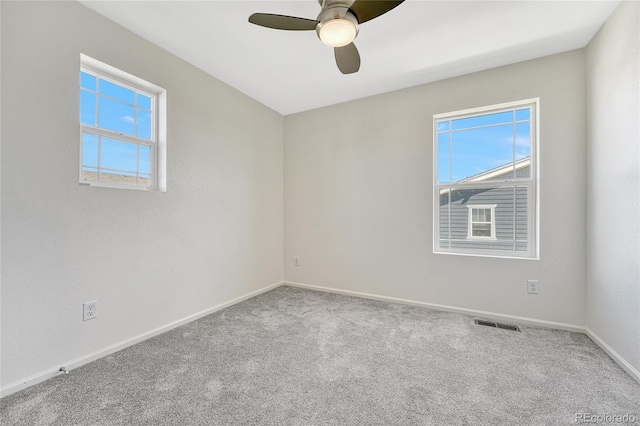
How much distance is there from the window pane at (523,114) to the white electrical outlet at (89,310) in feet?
13.7

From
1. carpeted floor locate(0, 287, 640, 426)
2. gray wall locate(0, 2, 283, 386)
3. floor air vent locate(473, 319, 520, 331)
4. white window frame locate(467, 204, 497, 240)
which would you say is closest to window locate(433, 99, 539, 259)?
white window frame locate(467, 204, 497, 240)

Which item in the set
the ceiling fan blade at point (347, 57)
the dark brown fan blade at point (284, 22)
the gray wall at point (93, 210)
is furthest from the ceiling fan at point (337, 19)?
the gray wall at point (93, 210)

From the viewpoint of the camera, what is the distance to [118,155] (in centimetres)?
215

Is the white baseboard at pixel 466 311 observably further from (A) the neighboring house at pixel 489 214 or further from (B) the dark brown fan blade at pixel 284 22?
(B) the dark brown fan blade at pixel 284 22

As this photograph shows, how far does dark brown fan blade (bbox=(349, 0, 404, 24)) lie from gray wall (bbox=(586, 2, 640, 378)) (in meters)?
1.72

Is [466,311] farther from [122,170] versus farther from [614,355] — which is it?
[122,170]

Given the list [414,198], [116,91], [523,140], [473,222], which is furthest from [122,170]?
[523,140]

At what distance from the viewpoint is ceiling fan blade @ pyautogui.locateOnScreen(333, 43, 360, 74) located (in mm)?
1863

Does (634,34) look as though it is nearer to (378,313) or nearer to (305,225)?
(378,313)

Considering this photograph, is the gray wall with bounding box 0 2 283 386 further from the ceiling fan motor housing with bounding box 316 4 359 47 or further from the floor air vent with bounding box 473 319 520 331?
the floor air vent with bounding box 473 319 520 331

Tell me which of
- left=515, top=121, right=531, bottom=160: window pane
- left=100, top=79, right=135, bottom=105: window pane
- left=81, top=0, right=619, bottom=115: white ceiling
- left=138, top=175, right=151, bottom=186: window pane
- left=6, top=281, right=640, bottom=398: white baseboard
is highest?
left=81, top=0, right=619, bottom=115: white ceiling

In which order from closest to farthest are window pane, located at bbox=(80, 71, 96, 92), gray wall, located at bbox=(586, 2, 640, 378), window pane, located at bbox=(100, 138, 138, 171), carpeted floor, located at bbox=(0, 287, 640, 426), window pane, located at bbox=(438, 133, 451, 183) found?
carpeted floor, located at bbox=(0, 287, 640, 426)
gray wall, located at bbox=(586, 2, 640, 378)
window pane, located at bbox=(80, 71, 96, 92)
window pane, located at bbox=(100, 138, 138, 171)
window pane, located at bbox=(438, 133, 451, 183)

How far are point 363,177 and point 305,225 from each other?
3.64 ft

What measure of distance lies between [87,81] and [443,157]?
3421mm
